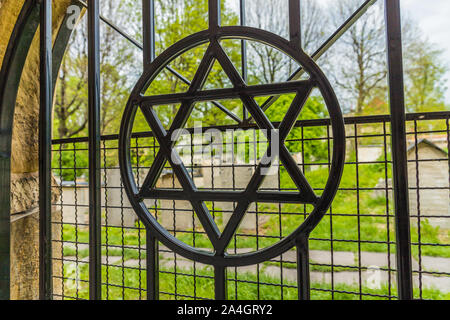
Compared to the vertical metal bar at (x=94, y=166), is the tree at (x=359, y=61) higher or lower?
higher

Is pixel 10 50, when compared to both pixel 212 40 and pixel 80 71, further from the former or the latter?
pixel 80 71

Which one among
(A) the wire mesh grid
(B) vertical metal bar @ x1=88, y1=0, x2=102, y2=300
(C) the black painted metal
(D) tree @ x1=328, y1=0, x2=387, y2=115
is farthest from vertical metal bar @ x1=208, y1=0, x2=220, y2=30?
(D) tree @ x1=328, y1=0, x2=387, y2=115

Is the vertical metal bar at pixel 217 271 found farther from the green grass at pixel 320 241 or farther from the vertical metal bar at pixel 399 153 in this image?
the green grass at pixel 320 241

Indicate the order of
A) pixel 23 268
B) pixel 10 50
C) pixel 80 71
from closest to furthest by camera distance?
pixel 10 50, pixel 23 268, pixel 80 71

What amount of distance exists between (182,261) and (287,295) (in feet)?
3.26

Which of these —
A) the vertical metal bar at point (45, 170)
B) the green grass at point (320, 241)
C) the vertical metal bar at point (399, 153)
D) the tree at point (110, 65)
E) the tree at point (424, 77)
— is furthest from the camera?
the tree at point (110, 65)

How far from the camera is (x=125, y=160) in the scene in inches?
12.1

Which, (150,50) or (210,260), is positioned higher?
(150,50)

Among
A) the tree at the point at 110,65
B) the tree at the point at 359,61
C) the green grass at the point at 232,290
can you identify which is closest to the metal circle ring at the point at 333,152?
the green grass at the point at 232,290

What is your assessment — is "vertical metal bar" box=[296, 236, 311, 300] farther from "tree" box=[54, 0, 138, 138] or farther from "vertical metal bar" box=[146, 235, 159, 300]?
"tree" box=[54, 0, 138, 138]

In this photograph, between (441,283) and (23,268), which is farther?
(441,283)

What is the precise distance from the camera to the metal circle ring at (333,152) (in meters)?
0.23

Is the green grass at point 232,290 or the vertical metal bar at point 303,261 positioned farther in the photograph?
the green grass at point 232,290
